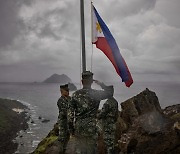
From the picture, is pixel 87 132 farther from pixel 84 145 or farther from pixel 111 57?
pixel 111 57

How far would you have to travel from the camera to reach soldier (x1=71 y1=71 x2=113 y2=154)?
8195mm

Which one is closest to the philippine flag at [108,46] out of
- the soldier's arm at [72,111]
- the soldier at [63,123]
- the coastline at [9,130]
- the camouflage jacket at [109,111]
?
the camouflage jacket at [109,111]

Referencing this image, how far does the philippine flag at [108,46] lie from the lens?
1123cm

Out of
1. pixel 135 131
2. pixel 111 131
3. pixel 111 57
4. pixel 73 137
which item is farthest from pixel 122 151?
pixel 73 137

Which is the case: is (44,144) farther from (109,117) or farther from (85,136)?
(85,136)

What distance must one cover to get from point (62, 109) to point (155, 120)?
6193mm

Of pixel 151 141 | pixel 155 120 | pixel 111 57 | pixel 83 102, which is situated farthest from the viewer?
pixel 155 120

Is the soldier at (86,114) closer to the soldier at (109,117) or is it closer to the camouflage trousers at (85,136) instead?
the camouflage trousers at (85,136)

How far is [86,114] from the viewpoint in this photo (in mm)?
8242

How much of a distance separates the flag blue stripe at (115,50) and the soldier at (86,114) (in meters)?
3.07

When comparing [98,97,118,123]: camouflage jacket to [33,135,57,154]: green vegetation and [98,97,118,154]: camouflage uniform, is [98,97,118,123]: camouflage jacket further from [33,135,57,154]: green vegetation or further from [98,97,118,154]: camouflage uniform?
[33,135,57,154]: green vegetation

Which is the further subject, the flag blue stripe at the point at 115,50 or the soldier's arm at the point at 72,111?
the flag blue stripe at the point at 115,50

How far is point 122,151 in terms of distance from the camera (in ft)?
45.5

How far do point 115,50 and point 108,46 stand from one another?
0.36 m
